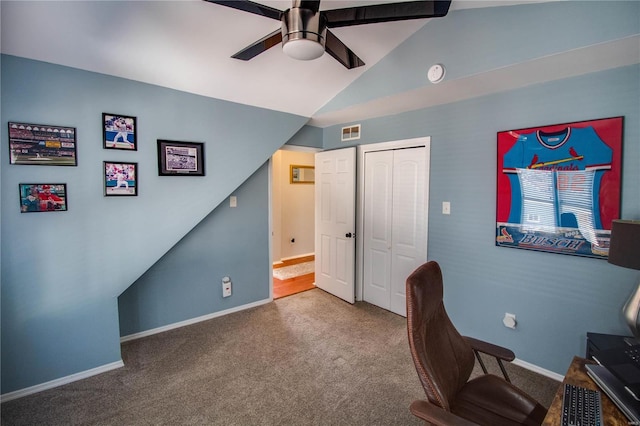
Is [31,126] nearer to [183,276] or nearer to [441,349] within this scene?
[183,276]

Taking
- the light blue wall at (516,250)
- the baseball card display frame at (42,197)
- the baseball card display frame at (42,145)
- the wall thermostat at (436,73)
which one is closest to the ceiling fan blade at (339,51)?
the wall thermostat at (436,73)

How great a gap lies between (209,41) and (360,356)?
2.94 m

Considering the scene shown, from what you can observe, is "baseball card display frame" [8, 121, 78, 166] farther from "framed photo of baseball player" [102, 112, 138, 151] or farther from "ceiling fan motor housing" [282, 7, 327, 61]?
"ceiling fan motor housing" [282, 7, 327, 61]

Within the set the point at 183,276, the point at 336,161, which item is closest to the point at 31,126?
the point at 183,276

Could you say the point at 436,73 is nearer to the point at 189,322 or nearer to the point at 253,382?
the point at 253,382

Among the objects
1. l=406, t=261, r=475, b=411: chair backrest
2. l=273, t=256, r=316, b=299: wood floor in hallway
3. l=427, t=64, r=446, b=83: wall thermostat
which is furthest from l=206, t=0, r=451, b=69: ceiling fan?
l=273, t=256, r=316, b=299: wood floor in hallway

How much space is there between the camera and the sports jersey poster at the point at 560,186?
2096 mm

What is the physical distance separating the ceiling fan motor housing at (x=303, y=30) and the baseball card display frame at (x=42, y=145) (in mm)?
1880

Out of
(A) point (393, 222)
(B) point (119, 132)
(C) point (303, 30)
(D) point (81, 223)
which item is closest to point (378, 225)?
(A) point (393, 222)

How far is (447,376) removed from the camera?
145 cm

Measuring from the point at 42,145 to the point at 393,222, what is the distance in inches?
128

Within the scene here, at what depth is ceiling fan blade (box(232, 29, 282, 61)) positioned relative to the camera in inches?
69.8

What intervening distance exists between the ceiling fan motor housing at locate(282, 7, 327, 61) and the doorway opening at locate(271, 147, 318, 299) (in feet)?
12.5

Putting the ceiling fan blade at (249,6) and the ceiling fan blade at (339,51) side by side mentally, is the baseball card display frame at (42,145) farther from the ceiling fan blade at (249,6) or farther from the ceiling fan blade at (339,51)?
the ceiling fan blade at (339,51)
